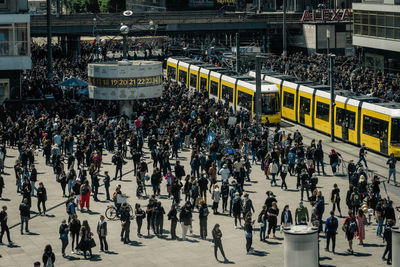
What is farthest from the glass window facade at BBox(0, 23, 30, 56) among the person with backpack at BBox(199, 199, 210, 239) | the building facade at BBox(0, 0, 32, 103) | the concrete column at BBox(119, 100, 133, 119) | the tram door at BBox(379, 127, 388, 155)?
the person with backpack at BBox(199, 199, 210, 239)

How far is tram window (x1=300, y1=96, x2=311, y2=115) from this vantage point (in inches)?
1968

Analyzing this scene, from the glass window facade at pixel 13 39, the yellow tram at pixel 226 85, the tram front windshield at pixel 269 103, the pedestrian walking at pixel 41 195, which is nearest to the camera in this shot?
the pedestrian walking at pixel 41 195

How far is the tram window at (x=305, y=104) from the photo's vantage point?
164 ft

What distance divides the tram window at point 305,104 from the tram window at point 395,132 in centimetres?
1049

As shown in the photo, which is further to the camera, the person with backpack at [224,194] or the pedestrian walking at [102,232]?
the person with backpack at [224,194]

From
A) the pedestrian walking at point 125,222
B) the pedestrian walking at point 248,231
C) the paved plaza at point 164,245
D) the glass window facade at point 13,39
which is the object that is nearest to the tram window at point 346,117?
the paved plaza at point 164,245

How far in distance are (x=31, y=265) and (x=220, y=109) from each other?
91.9 ft

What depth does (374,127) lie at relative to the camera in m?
41.6

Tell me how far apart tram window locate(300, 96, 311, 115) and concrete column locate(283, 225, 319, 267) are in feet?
99.5

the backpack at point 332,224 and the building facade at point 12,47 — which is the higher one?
the building facade at point 12,47

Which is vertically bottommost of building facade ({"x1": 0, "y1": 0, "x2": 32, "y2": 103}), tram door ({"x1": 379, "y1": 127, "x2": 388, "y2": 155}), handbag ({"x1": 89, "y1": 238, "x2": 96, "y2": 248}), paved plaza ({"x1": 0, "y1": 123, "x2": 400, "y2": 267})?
paved plaza ({"x1": 0, "y1": 123, "x2": 400, "y2": 267})

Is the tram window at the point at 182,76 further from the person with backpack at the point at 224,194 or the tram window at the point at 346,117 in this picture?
the person with backpack at the point at 224,194

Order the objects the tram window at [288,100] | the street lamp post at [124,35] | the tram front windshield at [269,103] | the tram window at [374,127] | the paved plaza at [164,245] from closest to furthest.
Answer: the paved plaza at [164,245] → the tram window at [374,127] → the tram front windshield at [269,103] → the tram window at [288,100] → the street lamp post at [124,35]

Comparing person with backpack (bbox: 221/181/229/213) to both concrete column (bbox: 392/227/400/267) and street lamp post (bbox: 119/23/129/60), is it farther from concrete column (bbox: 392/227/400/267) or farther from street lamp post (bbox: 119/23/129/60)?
street lamp post (bbox: 119/23/129/60)
